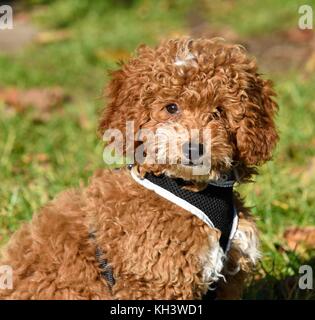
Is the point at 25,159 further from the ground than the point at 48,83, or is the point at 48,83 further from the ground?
the point at 48,83

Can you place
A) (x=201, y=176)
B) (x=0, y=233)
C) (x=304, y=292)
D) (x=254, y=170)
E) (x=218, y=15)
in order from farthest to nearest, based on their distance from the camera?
(x=218, y=15) → (x=0, y=233) → (x=304, y=292) → (x=254, y=170) → (x=201, y=176)

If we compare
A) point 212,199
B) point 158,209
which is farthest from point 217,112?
point 158,209

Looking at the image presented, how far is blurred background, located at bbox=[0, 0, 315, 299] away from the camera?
215 inches

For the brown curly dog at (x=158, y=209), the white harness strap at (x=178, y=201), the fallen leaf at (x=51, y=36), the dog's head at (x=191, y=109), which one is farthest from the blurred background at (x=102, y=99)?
the white harness strap at (x=178, y=201)

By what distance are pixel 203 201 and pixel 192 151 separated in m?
0.33

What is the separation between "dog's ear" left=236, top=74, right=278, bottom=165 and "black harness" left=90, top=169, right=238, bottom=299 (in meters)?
0.19

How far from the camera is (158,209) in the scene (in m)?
3.69

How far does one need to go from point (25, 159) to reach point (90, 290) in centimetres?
344

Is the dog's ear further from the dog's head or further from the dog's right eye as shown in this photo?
the dog's right eye

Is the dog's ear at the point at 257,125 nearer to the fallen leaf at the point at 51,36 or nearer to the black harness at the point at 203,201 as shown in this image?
the black harness at the point at 203,201

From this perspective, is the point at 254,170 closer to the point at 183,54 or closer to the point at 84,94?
the point at 183,54

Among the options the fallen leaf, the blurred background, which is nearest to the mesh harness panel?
the blurred background

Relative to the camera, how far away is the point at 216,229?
12.2ft

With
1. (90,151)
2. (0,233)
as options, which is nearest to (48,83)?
(90,151)
